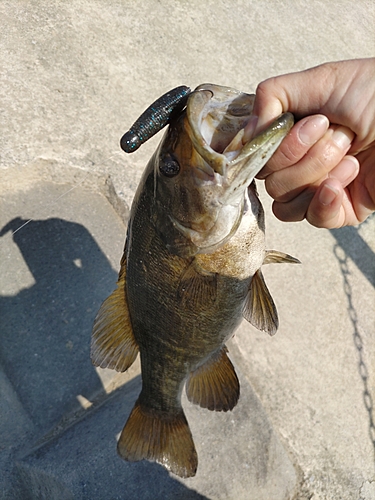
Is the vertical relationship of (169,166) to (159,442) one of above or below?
above

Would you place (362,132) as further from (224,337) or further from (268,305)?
(224,337)

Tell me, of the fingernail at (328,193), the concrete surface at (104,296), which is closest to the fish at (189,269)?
the fingernail at (328,193)

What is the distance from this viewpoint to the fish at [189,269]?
A: 1.14 m

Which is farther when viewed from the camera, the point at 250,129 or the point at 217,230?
the point at 217,230

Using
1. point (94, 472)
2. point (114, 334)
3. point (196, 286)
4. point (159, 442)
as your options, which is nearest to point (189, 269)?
point (196, 286)

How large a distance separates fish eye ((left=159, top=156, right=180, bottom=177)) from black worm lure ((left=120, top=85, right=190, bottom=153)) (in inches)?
3.7

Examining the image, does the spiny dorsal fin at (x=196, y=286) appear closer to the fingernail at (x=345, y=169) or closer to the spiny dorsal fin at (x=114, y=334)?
the spiny dorsal fin at (x=114, y=334)

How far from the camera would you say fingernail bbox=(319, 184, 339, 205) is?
136cm

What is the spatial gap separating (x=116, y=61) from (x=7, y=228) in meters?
1.56

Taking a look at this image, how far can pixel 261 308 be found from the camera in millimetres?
1537

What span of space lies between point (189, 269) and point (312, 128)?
0.56 metres

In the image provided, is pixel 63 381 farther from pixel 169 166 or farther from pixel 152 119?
pixel 152 119

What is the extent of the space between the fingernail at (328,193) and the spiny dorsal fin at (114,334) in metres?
0.74

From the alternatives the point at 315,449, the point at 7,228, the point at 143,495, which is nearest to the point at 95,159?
the point at 7,228
